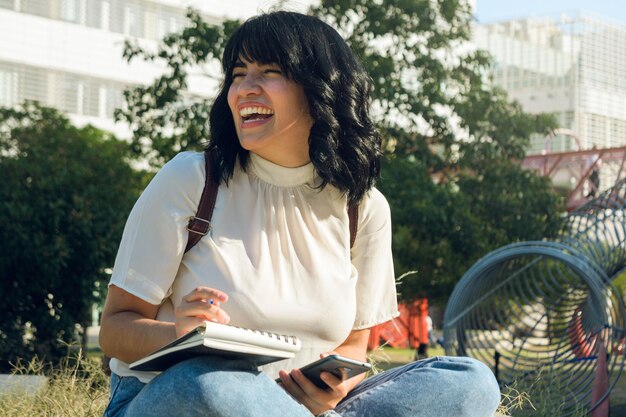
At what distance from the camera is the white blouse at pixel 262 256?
2.64 m

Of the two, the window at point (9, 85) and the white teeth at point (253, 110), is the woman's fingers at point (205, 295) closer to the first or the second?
the white teeth at point (253, 110)

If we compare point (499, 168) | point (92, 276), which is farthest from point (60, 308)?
point (499, 168)

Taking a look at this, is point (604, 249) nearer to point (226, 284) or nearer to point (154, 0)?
point (226, 284)

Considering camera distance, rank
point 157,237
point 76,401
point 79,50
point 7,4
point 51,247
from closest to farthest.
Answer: point 157,237, point 76,401, point 51,247, point 7,4, point 79,50

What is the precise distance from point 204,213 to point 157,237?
15 cm

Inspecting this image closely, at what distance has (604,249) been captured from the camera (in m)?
9.73

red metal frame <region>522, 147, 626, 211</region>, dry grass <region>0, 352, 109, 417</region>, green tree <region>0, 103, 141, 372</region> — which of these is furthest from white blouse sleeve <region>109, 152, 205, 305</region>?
red metal frame <region>522, 147, 626, 211</region>

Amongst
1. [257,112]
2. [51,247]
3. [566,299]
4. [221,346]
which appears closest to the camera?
[221,346]

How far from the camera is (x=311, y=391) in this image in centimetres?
258

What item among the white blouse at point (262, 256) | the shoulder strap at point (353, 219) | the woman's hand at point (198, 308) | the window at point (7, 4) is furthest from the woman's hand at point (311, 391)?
the window at point (7, 4)

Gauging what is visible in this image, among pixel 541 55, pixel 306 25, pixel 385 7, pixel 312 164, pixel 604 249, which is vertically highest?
pixel 306 25

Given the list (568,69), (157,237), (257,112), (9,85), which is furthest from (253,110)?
(568,69)

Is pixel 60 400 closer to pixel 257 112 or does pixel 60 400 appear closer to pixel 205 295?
pixel 257 112

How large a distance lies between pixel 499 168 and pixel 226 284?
39.6ft
